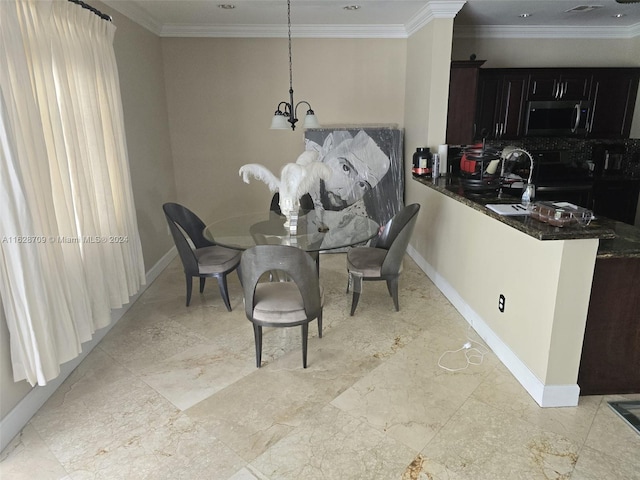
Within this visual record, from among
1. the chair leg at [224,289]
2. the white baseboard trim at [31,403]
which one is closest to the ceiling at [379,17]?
the chair leg at [224,289]

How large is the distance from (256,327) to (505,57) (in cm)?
435

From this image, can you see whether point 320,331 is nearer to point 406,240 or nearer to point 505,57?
A: point 406,240

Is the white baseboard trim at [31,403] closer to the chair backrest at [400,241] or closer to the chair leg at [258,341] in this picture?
the chair leg at [258,341]

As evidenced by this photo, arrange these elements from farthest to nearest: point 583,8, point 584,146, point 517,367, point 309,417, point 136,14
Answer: point 584,146 → point 583,8 → point 136,14 → point 517,367 → point 309,417

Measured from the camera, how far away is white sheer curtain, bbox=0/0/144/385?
6.53 ft

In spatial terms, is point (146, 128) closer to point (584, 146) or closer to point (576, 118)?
point (576, 118)

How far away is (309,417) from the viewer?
7.31 ft

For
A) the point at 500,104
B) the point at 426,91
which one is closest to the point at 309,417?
the point at 426,91

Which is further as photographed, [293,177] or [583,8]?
[583,8]

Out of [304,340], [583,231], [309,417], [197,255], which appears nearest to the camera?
[583,231]

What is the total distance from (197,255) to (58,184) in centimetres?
140

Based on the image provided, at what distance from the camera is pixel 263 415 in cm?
225

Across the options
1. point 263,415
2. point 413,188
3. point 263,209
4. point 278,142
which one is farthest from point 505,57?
point 263,415

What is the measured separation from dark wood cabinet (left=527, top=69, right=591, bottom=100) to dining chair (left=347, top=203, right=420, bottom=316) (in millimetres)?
2513
